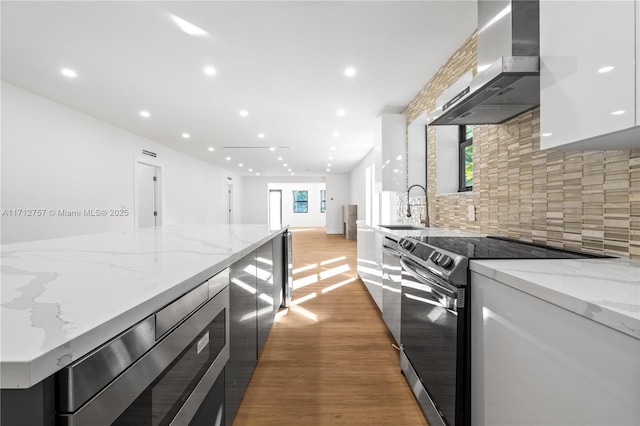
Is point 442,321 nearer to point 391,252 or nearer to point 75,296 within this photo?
point 391,252

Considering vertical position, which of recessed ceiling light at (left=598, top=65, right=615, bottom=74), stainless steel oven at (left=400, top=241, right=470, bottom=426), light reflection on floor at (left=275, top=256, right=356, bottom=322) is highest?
recessed ceiling light at (left=598, top=65, right=615, bottom=74)

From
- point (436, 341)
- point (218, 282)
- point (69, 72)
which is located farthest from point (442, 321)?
point (69, 72)

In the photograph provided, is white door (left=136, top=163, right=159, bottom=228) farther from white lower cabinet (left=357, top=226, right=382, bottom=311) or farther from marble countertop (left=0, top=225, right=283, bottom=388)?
marble countertop (left=0, top=225, right=283, bottom=388)

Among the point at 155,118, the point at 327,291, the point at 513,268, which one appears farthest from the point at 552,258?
the point at 155,118

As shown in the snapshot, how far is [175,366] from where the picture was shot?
0.81 meters

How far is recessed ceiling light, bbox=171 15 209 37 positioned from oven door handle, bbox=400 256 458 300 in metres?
2.46

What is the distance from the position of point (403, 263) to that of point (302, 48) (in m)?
2.17

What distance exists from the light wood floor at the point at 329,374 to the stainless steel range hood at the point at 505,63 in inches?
68.6

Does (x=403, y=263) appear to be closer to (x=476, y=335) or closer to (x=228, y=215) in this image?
(x=476, y=335)

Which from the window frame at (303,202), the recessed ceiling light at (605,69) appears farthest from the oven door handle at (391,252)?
the window frame at (303,202)

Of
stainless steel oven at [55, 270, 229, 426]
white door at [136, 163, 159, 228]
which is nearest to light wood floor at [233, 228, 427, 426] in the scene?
stainless steel oven at [55, 270, 229, 426]

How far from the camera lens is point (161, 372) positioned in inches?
28.6

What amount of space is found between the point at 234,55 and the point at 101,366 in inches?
118

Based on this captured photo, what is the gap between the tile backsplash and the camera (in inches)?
47.8
